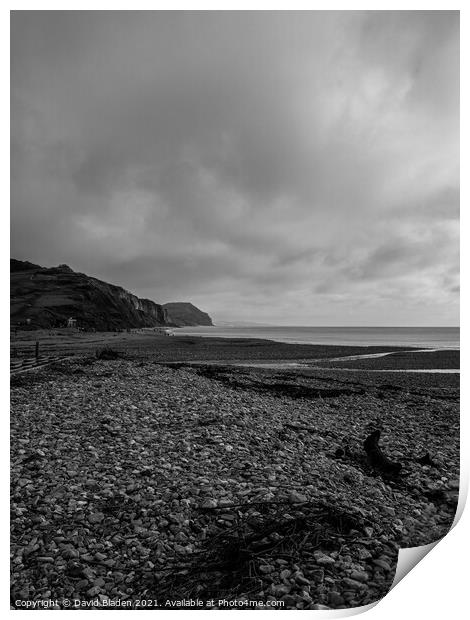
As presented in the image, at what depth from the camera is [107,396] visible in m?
5.92

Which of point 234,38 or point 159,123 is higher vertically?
point 234,38

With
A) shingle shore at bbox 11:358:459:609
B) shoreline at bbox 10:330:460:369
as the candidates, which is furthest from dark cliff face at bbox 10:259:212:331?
shingle shore at bbox 11:358:459:609

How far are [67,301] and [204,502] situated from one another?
508cm

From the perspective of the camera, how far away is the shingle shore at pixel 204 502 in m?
2.46

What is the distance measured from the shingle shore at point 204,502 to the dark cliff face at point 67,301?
1.54 meters

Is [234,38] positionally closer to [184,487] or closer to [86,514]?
[184,487]

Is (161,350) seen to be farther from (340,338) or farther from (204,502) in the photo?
(340,338)

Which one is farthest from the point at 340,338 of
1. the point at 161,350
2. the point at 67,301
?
the point at 67,301

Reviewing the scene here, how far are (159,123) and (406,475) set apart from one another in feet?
15.9

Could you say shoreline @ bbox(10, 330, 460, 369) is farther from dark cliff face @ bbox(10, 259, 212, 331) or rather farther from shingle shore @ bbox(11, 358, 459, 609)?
shingle shore @ bbox(11, 358, 459, 609)

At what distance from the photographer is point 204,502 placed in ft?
9.74

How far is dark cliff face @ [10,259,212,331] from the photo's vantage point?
468 centimetres

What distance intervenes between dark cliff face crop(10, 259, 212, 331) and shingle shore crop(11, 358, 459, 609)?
60.7 inches
